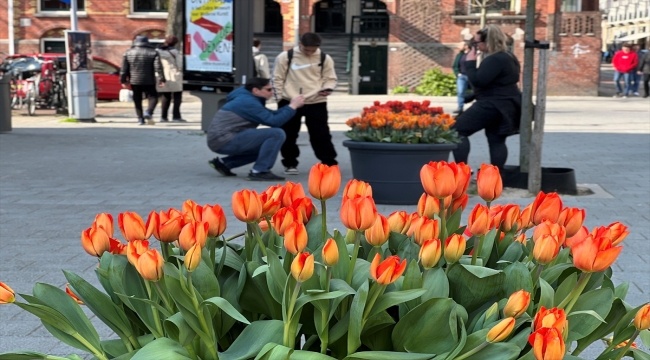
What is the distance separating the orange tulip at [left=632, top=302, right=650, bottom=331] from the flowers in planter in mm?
6770

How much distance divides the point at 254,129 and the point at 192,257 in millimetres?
8670

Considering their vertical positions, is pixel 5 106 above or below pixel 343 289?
below

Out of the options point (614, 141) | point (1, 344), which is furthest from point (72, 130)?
→ point (1, 344)

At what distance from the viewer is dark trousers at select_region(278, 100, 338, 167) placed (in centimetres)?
1066

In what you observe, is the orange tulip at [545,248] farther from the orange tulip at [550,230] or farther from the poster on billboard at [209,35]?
the poster on billboard at [209,35]

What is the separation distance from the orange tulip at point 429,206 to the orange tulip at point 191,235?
561 millimetres

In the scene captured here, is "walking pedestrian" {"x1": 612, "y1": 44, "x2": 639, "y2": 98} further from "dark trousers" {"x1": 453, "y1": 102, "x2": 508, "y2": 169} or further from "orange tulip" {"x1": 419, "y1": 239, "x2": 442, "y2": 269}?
"orange tulip" {"x1": 419, "y1": 239, "x2": 442, "y2": 269}

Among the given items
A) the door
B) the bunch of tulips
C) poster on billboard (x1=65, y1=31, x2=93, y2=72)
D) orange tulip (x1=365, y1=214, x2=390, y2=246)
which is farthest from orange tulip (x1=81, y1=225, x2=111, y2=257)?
the door

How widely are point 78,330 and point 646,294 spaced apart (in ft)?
13.4

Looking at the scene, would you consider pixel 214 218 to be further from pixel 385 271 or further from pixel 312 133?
pixel 312 133

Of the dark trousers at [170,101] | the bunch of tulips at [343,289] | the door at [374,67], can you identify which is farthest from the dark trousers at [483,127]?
the door at [374,67]

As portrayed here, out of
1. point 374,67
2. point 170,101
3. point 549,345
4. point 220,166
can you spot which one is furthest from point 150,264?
point 374,67

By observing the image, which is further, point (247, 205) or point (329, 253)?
point (247, 205)

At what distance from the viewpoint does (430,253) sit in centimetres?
173
